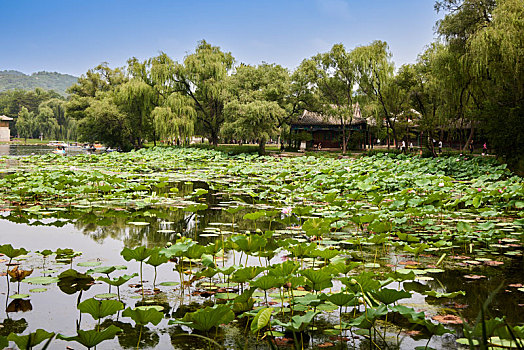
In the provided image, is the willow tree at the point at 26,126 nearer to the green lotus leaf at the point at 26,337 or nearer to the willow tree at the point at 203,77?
the willow tree at the point at 203,77

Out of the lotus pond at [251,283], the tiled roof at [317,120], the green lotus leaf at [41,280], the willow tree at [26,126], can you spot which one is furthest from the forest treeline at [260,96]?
the willow tree at [26,126]

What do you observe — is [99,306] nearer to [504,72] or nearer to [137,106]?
[504,72]

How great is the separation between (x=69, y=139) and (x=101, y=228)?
7302 cm

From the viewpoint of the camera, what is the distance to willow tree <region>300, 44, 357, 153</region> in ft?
79.8

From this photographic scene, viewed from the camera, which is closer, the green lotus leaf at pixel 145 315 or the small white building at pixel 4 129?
the green lotus leaf at pixel 145 315

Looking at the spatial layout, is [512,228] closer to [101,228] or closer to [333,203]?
[333,203]

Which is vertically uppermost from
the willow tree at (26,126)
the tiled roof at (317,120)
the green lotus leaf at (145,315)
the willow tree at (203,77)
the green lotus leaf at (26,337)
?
the willow tree at (203,77)

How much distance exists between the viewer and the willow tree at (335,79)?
24.3 meters

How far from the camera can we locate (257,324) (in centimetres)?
193

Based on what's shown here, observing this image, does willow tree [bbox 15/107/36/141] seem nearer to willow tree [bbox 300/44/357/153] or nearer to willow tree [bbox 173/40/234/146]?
willow tree [bbox 173/40/234/146]

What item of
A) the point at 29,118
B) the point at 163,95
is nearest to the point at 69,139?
the point at 29,118

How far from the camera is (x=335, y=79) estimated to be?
25359 millimetres

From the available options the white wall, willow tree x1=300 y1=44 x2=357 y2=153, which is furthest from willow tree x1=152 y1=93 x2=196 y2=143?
the white wall

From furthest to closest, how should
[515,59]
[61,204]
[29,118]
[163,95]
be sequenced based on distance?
[29,118], [163,95], [515,59], [61,204]
